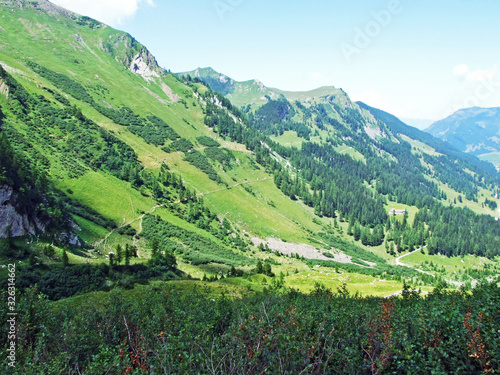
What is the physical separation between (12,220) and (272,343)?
195 feet

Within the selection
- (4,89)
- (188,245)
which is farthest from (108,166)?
(188,245)

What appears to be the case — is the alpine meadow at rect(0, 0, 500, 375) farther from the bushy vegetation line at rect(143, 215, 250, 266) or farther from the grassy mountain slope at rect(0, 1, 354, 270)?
the grassy mountain slope at rect(0, 1, 354, 270)

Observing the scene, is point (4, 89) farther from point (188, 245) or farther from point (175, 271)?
point (175, 271)

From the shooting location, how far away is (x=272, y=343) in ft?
53.1

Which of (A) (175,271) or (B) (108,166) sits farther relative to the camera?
(B) (108,166)

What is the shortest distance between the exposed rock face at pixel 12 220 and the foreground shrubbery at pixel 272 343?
38690mm

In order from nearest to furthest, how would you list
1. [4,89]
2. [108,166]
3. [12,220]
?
[12,220]
[4,89]
[108,166]

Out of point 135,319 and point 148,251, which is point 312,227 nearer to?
point 148,251

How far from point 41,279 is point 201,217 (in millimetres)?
90724

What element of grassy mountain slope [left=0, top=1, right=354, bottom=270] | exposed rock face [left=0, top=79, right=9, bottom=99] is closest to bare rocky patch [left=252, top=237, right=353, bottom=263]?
grassy mountain slope [left=0, top=1, right=354, bottom=270]

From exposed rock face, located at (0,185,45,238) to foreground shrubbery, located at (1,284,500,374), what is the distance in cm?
3869

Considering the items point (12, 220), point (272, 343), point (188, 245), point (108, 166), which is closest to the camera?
point (272, 343)

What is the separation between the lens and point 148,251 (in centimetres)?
8900

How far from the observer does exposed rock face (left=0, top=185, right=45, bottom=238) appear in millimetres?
53438
